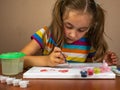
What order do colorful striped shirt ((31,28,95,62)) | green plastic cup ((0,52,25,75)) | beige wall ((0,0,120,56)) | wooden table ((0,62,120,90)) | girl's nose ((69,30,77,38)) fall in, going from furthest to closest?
beige wall ((0,0,120,56))
colorful striped shirt ((31,28,95,62))
girl's nose ((69,30,77,38))
green plastic cup ((0,52,25,75))
wooden table ((0,62,120,90))

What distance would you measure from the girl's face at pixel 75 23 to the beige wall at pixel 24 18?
558mm

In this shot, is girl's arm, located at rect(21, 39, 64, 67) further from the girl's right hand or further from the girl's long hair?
the girl's long hair

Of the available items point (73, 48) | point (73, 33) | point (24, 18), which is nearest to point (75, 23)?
point (73, 33)

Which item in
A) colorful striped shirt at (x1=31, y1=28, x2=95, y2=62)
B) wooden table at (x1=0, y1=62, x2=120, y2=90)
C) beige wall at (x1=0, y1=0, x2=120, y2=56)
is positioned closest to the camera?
wooden table at (x1=0, y1=62, x2=120, y2=90)

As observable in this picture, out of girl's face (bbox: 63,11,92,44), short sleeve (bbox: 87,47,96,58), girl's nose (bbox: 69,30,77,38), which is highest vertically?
girl's face (bbox: 63,11,92,44)

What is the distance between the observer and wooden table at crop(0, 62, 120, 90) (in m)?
0.73

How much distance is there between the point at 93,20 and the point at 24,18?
628 millimetres

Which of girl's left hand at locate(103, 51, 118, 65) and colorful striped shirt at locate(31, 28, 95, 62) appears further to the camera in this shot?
colorful striped shirt at locate(31, 28, 95, 62)

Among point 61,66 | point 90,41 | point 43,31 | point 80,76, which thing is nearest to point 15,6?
point 43,31

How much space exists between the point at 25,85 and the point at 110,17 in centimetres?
110

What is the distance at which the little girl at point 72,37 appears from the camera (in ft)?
3.52

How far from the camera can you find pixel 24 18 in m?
1.67

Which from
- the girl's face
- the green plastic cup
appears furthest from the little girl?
the green plastic cup

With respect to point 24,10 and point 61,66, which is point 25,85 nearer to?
point 61,66
